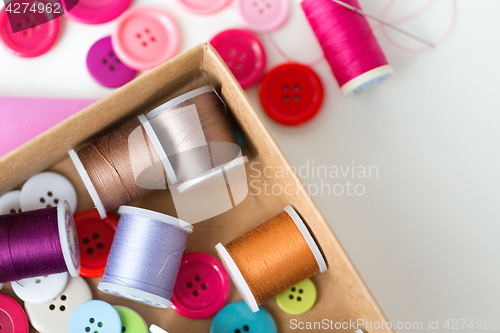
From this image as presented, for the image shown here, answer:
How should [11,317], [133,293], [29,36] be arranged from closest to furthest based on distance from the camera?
[133,293] < [11,317] < [29,36]

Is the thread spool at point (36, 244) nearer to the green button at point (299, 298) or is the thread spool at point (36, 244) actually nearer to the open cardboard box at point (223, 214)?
the open cardboard box at point (223, 214)

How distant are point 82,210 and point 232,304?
0.59 m

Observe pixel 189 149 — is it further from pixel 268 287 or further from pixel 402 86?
pixel 402 86

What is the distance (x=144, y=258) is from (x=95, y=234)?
0.26 m

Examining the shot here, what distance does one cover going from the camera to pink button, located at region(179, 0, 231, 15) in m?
1.33

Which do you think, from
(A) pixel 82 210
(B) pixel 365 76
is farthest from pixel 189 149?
(B) pixel 365 76

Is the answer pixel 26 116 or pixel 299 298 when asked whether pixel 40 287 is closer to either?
pixel 26 116

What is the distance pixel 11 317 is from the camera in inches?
46.3

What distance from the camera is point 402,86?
4.56ft

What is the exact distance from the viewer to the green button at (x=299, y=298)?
1.23m

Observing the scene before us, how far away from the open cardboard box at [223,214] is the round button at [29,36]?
1.30 feet

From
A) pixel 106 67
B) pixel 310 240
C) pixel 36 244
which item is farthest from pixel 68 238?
pixel 310 240

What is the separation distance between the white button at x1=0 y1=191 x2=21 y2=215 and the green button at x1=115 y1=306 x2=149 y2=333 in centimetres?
47

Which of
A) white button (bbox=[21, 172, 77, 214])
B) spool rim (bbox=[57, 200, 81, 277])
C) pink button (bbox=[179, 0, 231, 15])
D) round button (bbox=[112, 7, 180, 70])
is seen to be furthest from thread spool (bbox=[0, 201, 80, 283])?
Result: pink button (bbox=[179, 0, 231, 15])
